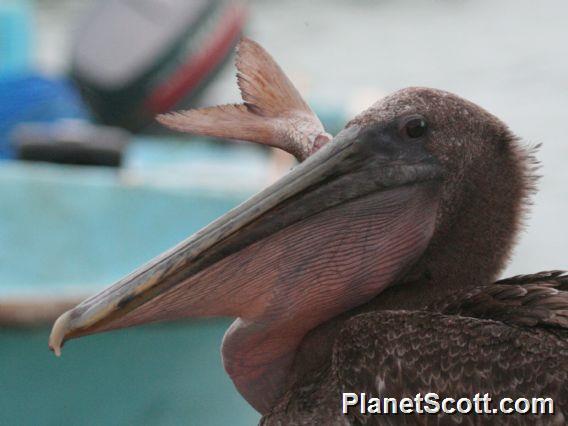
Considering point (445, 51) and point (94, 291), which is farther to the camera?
point (445, 51)

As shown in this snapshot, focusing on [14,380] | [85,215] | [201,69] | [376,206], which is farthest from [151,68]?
[376,206]

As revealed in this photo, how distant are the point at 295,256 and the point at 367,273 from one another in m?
0.21

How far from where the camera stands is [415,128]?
259 cm

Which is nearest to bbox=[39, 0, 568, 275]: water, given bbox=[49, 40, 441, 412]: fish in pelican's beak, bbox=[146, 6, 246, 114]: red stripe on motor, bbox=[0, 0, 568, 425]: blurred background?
bbox=[0, 0, 568, 425]: blurred background

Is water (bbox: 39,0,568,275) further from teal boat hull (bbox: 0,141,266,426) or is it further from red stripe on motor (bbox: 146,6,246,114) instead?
teal boat hull (bbox: 0,141,266,426)

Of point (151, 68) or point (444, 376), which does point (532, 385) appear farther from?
point (151, 68)

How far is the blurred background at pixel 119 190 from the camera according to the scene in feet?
17.9

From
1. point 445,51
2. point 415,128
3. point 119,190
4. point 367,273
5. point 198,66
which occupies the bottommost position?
point 367,273

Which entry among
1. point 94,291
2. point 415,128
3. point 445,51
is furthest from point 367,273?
point 445,51

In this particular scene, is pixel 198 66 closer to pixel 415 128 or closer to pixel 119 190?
pixel 119 190

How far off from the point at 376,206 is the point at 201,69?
563 centimetres

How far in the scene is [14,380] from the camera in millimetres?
5414

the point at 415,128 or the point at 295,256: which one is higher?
the point at 415,128

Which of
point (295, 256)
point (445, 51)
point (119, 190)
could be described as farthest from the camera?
point (445, 51)
